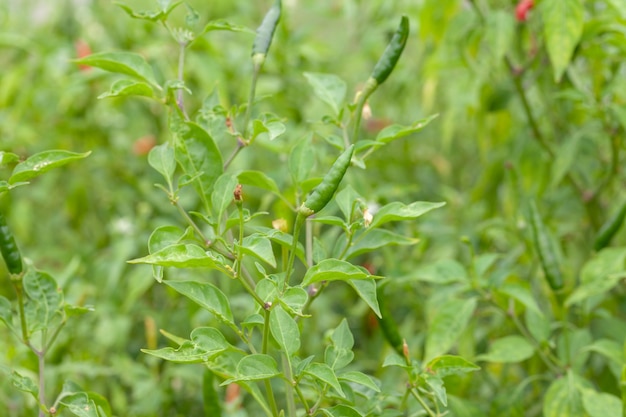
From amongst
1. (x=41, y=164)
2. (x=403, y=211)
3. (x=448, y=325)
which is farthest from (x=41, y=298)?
(x=448, y=325)

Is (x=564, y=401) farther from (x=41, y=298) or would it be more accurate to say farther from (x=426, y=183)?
(x=426, y=183)

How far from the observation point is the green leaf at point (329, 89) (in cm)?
102

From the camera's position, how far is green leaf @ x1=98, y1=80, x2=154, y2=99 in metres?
0.88

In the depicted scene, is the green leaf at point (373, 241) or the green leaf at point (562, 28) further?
the green leaf at point (562, 28)

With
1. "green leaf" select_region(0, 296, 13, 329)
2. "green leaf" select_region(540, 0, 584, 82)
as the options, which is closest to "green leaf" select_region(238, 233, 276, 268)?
"green leaf" select_region(0, 296, 13, 329)

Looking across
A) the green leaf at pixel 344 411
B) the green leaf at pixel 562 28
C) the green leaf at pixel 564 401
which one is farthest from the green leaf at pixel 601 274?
the green leaf at pixel 344 411

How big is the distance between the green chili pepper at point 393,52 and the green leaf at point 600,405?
1.71 feet

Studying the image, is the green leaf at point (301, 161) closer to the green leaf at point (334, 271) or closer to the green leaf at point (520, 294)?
the green leaf at point (334, 271)

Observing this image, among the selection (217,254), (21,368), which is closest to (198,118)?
(217,254)

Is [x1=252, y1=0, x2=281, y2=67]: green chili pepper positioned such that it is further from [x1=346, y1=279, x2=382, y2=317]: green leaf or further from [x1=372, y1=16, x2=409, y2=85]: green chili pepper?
[x1=346, y1=279, x2=382, y2=317]: green leaf

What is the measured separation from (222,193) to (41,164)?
19 centimetres

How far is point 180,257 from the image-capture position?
2.46ft

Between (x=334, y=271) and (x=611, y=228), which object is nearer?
(x=334, y=271)

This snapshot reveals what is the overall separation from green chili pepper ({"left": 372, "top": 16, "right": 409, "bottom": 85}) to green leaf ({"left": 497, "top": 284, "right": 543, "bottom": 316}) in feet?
1.33
